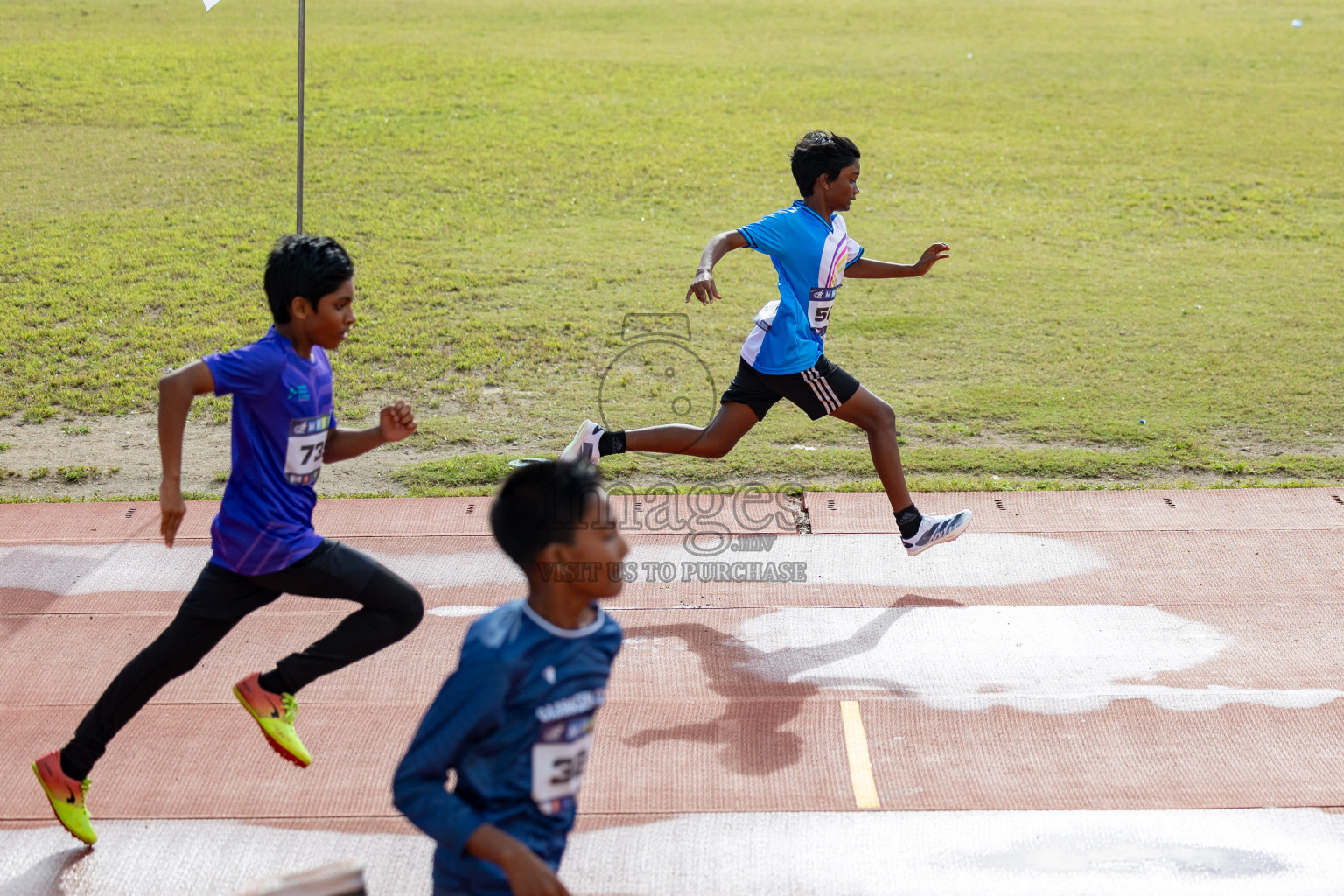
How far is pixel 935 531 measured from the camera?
20.0 feet

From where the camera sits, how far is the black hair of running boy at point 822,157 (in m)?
5.96

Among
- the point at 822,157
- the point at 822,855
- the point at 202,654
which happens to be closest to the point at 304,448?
the point at 202,654

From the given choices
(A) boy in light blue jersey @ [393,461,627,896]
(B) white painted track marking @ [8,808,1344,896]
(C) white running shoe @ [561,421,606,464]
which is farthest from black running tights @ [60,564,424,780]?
(C) white running shoe @ [561,421,606,464]

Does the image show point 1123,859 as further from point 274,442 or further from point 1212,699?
point 274,442

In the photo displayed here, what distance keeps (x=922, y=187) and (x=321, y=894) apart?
14778 millimetres

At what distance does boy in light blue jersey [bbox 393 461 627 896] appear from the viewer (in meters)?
2.49

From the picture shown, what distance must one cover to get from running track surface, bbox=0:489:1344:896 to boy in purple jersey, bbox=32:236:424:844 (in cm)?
46

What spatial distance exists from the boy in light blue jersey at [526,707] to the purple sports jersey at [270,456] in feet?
4.83

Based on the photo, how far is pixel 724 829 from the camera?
422 centimetres

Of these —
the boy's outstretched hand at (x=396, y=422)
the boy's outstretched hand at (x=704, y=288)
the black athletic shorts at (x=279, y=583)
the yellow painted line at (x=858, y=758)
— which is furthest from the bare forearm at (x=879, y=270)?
the black athletic shorts at (x=279, y=583)

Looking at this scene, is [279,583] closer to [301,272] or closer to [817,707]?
[301,272]

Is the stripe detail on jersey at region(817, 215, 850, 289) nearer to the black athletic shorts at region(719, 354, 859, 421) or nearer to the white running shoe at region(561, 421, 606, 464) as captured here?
the black athletic shorts at region(719, 354, 859, 421)

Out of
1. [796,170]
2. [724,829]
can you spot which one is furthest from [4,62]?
[724,829]

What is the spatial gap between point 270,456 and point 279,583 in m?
0.44
